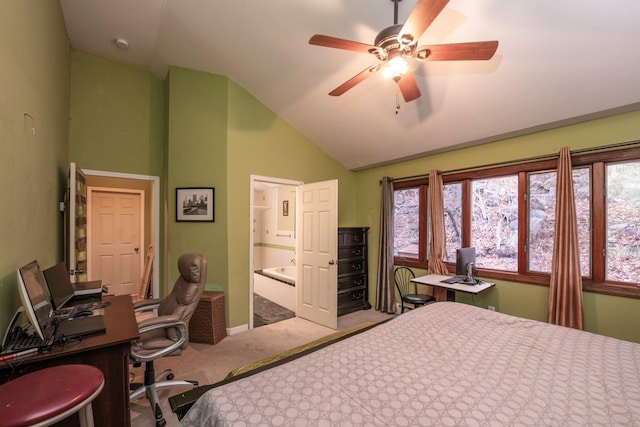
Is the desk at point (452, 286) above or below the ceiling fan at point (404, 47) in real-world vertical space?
below

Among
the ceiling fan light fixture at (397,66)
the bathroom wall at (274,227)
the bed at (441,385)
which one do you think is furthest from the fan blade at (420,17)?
the bathroom wall at (274,227)

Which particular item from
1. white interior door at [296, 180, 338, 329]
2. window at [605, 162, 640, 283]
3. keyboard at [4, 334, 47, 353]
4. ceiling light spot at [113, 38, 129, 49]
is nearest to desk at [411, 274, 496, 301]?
window at [605, 162, 640, 283]

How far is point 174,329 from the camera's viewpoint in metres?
Answer: 2.04

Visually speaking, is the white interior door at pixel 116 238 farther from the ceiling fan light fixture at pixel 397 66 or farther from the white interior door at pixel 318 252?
the ceiling fan light fixture at pixel 397 66

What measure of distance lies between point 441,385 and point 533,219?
278cm

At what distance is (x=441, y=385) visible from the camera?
111 centimetres

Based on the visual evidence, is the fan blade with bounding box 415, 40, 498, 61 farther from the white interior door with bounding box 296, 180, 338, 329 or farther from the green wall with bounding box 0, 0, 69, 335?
the green wall with bounding box 0, 0, 69, 335

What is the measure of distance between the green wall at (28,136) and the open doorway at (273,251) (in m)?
1.95

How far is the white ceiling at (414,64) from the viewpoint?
1.97m

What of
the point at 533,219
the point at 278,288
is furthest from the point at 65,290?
the point at 533,219

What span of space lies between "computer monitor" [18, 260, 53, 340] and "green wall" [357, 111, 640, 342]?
13.0ft

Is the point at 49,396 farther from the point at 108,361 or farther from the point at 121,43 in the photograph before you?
the point at 121,43

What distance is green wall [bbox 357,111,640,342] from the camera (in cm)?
243

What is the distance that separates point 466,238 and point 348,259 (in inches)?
66.2
